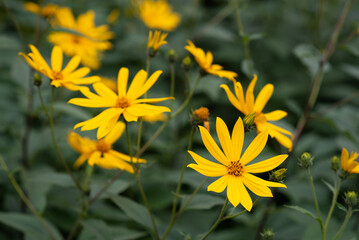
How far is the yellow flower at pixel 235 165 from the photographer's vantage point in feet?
4.53

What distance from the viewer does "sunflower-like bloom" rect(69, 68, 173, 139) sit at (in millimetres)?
1431

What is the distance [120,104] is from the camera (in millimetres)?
1566

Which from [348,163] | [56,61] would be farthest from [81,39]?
[348,163]

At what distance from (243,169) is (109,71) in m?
2.63

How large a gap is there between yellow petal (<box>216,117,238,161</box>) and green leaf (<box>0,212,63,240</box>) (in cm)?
99

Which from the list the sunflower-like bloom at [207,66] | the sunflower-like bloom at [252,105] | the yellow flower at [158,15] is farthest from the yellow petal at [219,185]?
the yellow flower at [158,15]

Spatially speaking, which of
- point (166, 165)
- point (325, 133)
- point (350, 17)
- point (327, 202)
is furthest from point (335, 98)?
point (166, 165)

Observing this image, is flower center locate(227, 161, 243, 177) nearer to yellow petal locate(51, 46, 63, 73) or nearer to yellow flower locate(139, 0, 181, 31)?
yellow petal locate(51, 46, 63, 73)

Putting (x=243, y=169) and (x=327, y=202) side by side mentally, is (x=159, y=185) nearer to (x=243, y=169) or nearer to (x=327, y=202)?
(x=327, y=202)

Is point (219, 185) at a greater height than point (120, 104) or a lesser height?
lesser

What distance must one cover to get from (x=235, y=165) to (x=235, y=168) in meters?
0.01

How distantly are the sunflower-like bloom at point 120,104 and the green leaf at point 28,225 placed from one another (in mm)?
764

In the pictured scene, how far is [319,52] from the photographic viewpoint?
104 inches

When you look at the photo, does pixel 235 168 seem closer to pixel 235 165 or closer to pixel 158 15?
pixel 235 165
